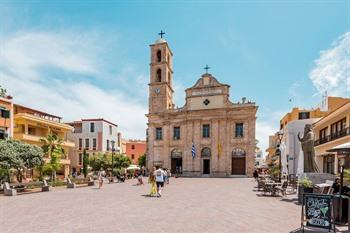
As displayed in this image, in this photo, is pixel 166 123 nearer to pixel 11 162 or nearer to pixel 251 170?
pixel 251 170

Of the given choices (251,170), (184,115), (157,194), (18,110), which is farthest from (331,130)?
(18,110)

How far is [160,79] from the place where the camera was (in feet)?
171

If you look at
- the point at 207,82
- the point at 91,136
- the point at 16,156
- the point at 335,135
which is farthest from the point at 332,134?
the point at 91,136

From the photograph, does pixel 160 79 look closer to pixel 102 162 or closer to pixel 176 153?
pixel 176 153

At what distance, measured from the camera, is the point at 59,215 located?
31.8 feet

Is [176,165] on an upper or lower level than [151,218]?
lower

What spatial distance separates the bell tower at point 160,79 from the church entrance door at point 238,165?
14.2m

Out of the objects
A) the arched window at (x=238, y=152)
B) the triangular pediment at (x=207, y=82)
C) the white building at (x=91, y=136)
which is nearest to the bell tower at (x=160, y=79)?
the triangular pediment at (x=207, y=82)

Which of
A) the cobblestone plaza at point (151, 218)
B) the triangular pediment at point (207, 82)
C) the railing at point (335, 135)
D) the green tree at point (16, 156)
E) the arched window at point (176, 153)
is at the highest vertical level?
the triangular pediment at point (207, 82)

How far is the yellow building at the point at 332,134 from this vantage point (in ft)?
75.0

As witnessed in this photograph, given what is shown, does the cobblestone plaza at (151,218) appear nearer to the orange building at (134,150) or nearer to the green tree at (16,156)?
the green tree at (16,156)

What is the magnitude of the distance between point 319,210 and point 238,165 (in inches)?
1521

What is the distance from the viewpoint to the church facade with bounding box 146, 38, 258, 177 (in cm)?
4444

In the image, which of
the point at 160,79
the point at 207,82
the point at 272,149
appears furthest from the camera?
the point at 272,149
